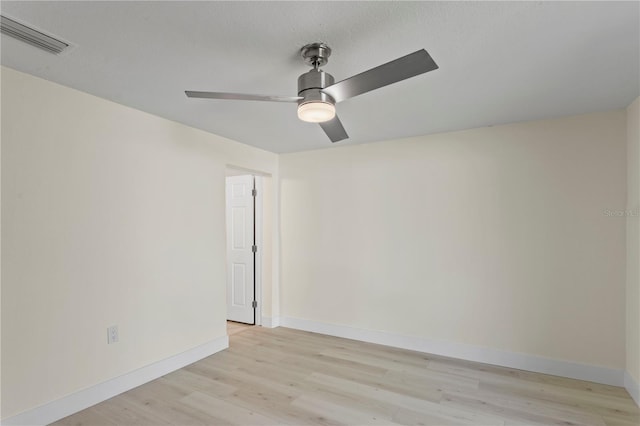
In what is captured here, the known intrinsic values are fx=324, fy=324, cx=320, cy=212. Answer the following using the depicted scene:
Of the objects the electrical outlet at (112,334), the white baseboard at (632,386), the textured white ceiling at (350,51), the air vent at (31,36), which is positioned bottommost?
the white baseboard at (632,386)

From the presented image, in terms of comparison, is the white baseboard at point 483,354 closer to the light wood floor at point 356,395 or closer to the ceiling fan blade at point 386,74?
the light wood floor at point 356,395

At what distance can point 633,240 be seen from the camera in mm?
2504

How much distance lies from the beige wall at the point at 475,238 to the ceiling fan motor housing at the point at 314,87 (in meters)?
2.03

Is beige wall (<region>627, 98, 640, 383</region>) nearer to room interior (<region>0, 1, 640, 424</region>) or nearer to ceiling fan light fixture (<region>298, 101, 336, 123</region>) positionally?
room interior (<region>0, 1, 640, 424</region>)

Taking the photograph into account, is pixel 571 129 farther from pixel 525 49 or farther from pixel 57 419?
pixel 57 419

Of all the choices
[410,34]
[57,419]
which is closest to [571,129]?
[410,34]

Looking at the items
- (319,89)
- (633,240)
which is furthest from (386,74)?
(633,240)

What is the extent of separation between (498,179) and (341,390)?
2.37 m

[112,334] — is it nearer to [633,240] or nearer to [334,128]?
[334,128]

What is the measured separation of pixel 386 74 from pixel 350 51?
432 millimetres

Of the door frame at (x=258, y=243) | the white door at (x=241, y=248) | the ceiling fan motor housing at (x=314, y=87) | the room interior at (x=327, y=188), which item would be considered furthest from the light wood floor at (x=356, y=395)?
the ceiling fan motor housing at (x=314, y=87)

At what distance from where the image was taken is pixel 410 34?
163 centimetres

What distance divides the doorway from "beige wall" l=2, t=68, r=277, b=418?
3.34ft

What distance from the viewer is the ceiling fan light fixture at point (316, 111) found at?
1.70 m
